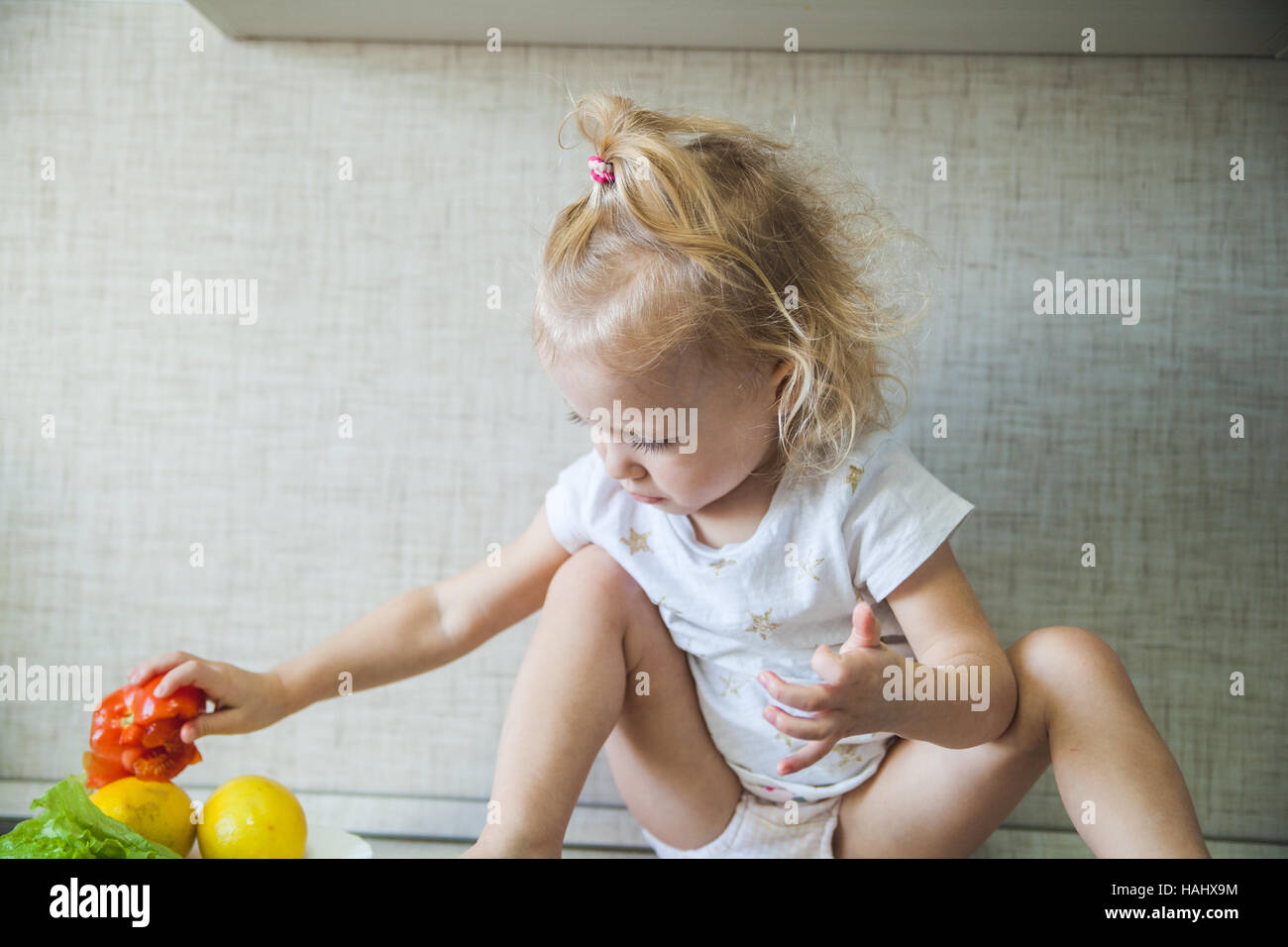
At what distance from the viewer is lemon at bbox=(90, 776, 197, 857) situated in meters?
0.68

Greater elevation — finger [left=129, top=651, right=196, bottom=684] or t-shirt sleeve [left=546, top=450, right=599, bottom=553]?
t-shirt sleeve [left=546, top=450, right=599, bottom=553]

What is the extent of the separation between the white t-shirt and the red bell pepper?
1.01ft

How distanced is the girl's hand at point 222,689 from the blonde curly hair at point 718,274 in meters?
0.33

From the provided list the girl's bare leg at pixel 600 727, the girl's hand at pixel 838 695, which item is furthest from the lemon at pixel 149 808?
the girl's hand at pixel 838 695

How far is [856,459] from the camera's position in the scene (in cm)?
71

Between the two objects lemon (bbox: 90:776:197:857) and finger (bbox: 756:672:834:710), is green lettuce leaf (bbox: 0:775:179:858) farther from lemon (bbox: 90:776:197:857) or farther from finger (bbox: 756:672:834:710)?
finger (bbox: 756:672:834:710)

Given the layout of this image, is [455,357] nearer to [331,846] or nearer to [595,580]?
[595,580]

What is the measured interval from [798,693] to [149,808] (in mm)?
461

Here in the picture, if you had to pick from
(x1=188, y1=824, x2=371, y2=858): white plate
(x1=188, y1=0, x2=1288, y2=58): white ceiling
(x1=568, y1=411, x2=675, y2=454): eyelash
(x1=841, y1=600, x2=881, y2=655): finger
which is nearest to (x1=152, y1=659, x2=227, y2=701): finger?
(x1=188, y1=824, x2=371, y2=858): white plate

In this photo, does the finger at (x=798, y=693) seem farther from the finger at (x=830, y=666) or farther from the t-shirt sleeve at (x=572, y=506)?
the t-shirt sleeve at (x=572, y=506)

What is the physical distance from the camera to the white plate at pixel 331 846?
2.45 feet

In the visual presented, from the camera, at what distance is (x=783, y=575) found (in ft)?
2.36

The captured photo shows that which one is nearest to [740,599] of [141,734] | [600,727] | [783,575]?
[783,575]

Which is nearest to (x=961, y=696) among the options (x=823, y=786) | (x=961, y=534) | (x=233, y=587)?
(x=823, y=786)
